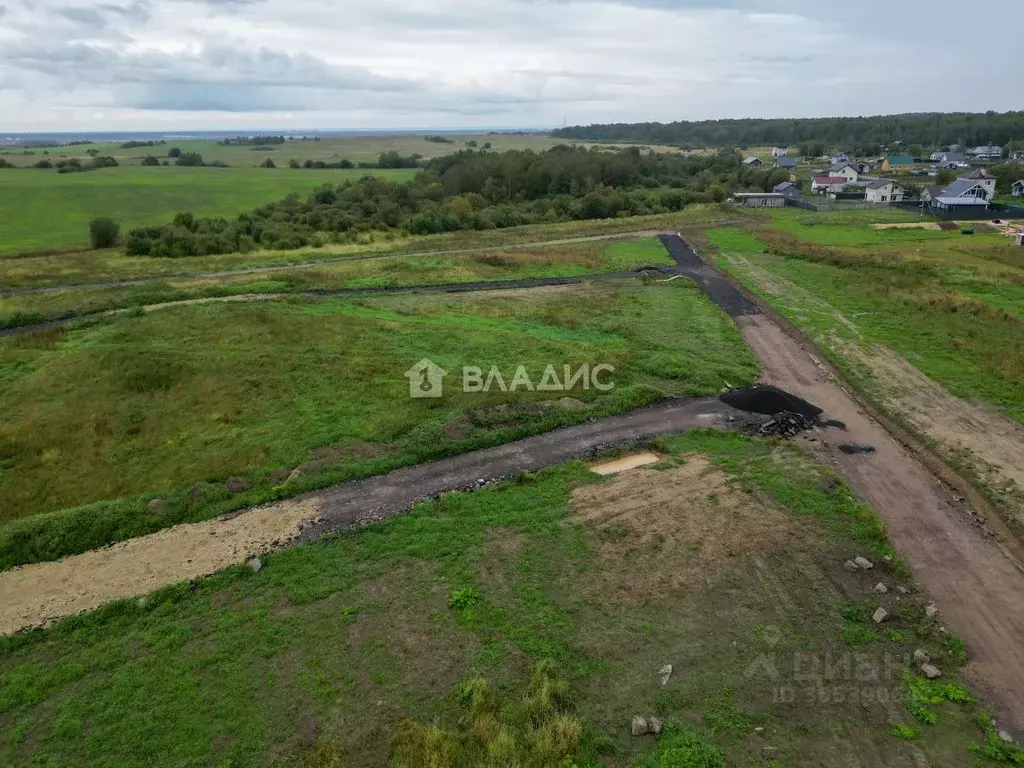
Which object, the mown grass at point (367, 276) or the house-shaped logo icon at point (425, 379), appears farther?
the mown grass at point (367, 276)

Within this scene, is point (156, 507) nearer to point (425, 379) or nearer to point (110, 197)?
point (425, 379)

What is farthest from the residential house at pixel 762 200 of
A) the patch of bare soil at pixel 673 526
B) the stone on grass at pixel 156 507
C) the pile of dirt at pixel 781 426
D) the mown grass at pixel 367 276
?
the stone on grass at pixel 156 507

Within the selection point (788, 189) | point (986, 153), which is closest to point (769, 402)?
point (788, 189)

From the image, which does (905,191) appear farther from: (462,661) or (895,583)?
(462,661)

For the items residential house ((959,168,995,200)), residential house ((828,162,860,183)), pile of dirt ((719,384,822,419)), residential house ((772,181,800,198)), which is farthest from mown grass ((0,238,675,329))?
residential house ((828,162,860,183))

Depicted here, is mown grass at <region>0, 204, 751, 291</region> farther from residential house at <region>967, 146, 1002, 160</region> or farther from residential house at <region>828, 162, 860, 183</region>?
residential house at <region>967, 146, 1002, 160</region>

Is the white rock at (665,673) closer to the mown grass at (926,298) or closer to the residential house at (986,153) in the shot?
the mown grass at (926,298)

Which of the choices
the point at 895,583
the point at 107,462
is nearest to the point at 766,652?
the point at 895,583
